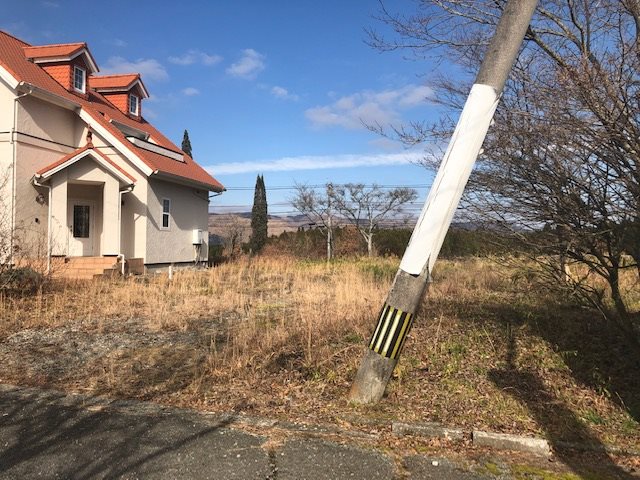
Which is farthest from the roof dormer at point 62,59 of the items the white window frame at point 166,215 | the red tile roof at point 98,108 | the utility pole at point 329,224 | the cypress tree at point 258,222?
the cypress tree at point 258,222

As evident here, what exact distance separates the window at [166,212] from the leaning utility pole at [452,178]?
15644 mm

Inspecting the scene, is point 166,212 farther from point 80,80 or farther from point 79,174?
point 80,80

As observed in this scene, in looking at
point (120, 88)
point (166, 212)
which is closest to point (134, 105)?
point (120, 88)

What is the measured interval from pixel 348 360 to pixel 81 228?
14345mm

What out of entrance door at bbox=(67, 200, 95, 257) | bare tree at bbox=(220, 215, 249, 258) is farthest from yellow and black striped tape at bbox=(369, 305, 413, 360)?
bare tree at bbox=(220, 215, 249, 258)

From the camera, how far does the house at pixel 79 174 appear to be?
15.1 meters

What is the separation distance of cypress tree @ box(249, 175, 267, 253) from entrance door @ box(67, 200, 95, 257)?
50.8ft

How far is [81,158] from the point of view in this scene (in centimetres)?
1595

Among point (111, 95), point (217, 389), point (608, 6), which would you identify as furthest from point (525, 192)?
point (111, 95)

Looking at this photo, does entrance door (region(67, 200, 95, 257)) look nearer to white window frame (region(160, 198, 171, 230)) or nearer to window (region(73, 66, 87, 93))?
white window frame (region(160, 198, 171, 230))

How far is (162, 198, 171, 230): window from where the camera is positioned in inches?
748

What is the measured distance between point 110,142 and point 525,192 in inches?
600

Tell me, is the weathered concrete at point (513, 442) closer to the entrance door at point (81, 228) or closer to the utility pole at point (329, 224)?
the entrance door at point (81, 228)

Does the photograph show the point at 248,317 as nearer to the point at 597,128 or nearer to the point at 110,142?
the point at 597,128
